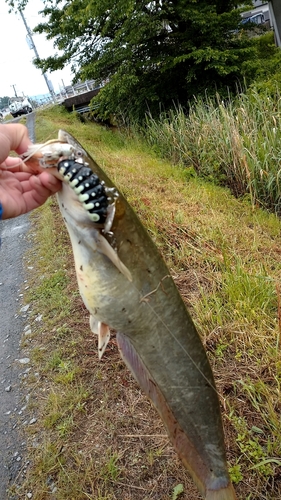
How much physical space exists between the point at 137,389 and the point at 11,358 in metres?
1.41

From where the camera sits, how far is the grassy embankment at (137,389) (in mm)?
2398

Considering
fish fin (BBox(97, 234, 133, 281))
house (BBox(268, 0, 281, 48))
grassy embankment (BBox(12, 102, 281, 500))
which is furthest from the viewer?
house (BBox(268, 0, 281, 48))

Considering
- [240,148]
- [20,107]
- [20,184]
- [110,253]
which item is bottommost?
[240,148]

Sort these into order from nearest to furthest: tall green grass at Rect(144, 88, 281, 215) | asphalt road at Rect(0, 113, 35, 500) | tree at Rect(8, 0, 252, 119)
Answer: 1. asphalt road at Rect(0, 113, 35, 500)
2. tall green grass at Rect(144, 88, 281, 215)
3. tree at Rect(8, 0, 252, 119)

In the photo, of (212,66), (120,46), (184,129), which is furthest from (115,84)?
(184,129)

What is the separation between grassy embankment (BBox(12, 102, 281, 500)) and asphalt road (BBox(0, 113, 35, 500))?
139 millimetres

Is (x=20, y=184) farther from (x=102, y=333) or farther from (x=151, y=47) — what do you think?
(x=151, y=47)

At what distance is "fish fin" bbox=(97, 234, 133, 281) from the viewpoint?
1524 millimetres

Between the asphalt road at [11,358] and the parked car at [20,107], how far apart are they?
31.9 m

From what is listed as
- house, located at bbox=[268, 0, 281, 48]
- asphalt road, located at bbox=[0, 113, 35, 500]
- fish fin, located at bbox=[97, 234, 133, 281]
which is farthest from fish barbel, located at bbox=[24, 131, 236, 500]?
house, located at bbox=[268, 0, 281, 48]

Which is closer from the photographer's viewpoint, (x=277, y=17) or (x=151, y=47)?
(x=151, y=47)

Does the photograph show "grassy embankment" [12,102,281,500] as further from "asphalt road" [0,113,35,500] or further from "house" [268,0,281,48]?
"house" [268,0,281,48]

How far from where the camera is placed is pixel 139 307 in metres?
1.68

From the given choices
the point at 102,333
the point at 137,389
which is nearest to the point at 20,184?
the point at 102,333
